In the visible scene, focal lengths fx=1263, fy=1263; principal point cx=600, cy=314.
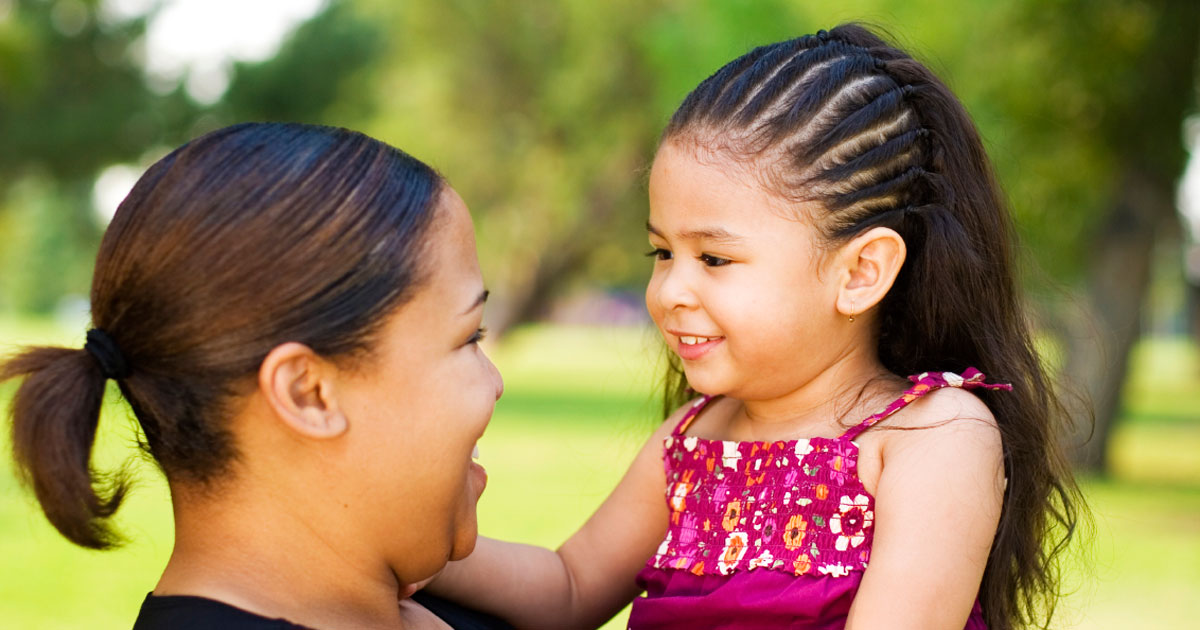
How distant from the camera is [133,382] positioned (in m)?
1.58

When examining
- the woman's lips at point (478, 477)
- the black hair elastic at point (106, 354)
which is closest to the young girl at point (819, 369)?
the woman's lips at point (478, 477)

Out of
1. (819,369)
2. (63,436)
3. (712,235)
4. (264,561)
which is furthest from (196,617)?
(819,369)

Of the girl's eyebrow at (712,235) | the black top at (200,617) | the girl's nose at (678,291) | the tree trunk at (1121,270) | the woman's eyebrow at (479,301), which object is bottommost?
the black top at (200,617)

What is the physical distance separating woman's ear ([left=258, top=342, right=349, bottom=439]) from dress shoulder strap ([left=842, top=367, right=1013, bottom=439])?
33.8 inches

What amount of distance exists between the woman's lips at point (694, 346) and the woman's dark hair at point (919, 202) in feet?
0.86

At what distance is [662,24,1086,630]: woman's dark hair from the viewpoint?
81.7 inches

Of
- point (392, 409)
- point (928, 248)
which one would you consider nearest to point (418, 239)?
point (392, 409)

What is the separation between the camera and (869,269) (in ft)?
7.13

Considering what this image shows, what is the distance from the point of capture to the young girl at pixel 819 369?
77.7 inches

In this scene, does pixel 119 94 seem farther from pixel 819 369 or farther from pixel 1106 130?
pixel 819 369

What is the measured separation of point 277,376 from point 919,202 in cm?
119

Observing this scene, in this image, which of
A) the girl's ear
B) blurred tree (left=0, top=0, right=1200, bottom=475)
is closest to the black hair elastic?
the girl's ear

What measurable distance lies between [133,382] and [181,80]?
17429mm

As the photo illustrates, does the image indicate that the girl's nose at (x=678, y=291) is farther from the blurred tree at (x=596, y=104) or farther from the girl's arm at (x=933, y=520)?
the blurred tree at (x=596, y=104)
